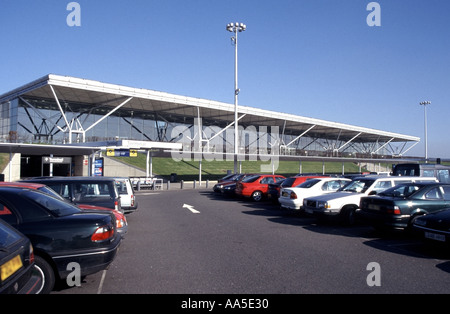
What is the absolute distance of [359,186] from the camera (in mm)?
12336

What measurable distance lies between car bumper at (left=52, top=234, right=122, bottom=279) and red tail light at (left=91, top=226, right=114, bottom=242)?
0.14 metres

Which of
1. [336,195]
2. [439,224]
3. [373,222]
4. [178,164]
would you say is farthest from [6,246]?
[178,164]

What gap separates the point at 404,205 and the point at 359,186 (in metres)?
3.42

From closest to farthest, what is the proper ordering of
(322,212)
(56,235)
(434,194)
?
1. (56,235)
2. (434,194)
3. (322,212)

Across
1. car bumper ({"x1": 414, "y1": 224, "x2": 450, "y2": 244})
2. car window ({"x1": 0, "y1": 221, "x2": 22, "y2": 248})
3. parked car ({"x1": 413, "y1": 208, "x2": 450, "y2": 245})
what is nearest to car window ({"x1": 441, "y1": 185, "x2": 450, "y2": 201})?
parked car ({"x1": 413, "y1": 208, "x2": 450, "y2": 245})

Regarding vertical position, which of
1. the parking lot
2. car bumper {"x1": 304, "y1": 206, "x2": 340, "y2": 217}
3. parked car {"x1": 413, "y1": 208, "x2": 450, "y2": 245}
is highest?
parked car {"x1": 413, "y1": 208, "x2": 450, "y2": 245}

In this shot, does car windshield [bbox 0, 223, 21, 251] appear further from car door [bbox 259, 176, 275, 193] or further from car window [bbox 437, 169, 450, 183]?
car window [bbox 437, 169, 450, 183]

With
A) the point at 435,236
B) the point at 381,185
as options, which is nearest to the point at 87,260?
the point at 435,236

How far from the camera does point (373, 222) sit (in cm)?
945

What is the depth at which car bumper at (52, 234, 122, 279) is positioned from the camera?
4.86m

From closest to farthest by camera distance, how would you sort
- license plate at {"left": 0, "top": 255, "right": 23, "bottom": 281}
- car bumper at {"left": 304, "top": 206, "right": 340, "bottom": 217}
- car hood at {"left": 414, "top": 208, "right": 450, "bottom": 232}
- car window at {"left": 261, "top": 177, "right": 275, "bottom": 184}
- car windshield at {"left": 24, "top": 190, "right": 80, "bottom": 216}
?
license plate at {"left": 0, "top": 255, "right": 23, "bottom": 281}
car windshield at {"left": 24, "top": 190, "right": 80, "bottom": 216}
car hood at {"left": 414, "top": 208, "right": 450, "bottom": 232}
car bumper at {"left": 304, "top": 206, "right": 340, "bottom": 217}
car window at {"left": 261, "top": 177, "right": 275, "bottom": 184}

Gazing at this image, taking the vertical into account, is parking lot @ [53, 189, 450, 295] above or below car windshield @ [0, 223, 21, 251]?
below

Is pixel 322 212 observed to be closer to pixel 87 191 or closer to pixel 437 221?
pixel 437 221

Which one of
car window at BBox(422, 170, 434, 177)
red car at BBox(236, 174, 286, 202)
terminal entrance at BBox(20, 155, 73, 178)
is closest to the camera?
car window at BBox(422, 170, 434, 177)
